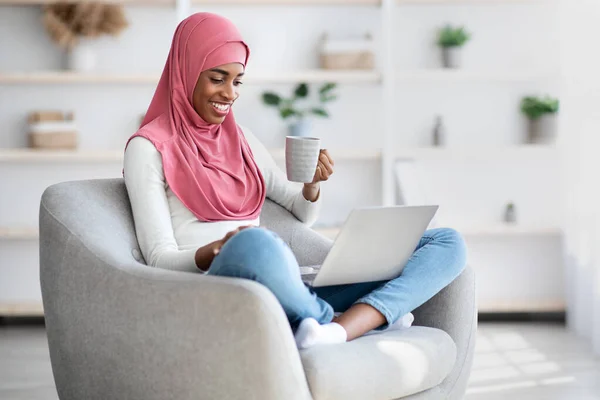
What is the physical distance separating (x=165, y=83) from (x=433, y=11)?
7.39 ft

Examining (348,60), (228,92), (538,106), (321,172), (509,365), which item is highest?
(348,60)

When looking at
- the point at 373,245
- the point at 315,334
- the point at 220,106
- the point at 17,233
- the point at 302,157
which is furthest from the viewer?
the point at 17,233

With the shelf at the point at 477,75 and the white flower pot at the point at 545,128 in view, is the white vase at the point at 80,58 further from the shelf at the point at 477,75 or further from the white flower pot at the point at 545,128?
the white flower pot at the point at 545,128

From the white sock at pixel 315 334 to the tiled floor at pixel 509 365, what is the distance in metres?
1.17

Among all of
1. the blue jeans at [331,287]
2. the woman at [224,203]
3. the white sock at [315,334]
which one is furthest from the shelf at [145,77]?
the white sock at [315,334]

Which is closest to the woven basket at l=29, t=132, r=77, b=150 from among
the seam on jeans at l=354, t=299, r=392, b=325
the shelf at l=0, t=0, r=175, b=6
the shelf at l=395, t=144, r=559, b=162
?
the shelf at l=0, t=0, r=175, b=6

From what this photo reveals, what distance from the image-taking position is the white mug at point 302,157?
2.21m

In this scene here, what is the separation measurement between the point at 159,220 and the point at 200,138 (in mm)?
366

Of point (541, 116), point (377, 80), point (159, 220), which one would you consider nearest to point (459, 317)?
point (159, 220)

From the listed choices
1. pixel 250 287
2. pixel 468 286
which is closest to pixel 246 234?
pixel 250 287

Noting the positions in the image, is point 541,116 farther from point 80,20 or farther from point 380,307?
point 380,307

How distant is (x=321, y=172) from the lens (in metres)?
2.43

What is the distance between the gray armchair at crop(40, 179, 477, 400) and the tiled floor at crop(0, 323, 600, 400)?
954 mm

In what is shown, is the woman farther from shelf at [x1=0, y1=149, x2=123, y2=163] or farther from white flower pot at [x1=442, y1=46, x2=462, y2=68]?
white flower pot at [x1=442, y1=46, x2=462, y2=68]
